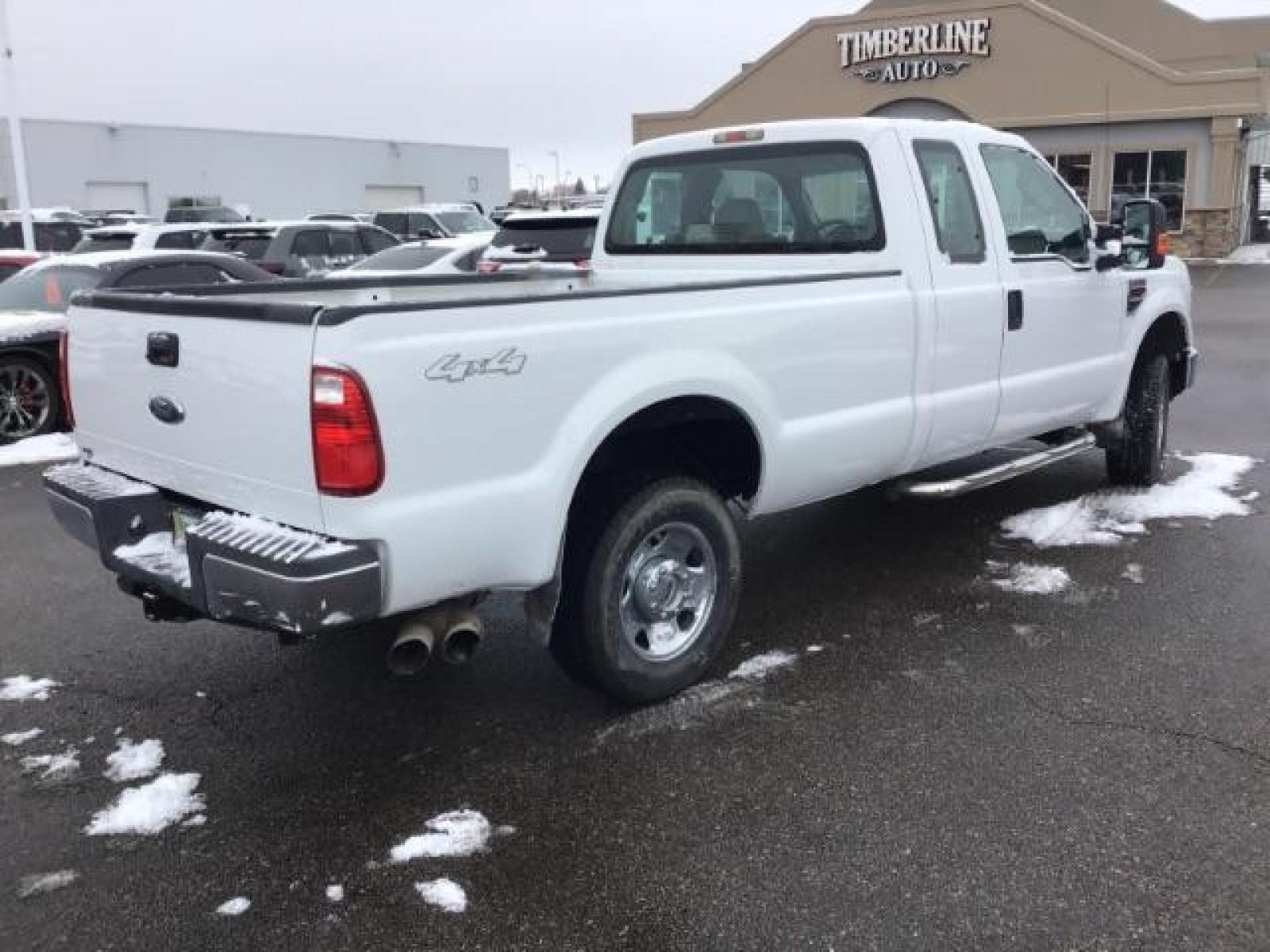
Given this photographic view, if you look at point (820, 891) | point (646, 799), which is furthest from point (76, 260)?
point (820, 891)

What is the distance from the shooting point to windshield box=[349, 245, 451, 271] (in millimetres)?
12227

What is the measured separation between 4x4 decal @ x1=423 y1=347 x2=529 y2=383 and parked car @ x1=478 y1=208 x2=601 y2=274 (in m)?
8.01

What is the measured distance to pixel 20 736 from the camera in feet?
13.8

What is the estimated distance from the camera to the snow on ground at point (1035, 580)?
5531 mm

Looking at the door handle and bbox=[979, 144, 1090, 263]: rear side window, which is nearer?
→ the door handle

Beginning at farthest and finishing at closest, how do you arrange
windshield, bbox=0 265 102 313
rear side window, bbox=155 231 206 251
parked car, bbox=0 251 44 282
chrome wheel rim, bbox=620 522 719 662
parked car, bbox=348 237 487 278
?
Result: rear side window, bbox=155 231 206 251 → parked car, bbox=0 251 44 282 → parked car, bbox=348 237 487 278 → windshield, bbox=0 265 102 313 → chrome wheel rim, bbox=620 522 719 662

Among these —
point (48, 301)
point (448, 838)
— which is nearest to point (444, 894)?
point (448, 838)

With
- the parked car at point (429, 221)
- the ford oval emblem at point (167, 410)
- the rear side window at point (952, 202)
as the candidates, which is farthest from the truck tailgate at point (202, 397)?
the parked car at point (429, 221)

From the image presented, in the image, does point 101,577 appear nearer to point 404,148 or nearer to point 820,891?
point 820,891

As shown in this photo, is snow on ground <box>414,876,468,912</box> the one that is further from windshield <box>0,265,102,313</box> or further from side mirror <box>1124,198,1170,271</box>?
windshield <box>0,265,102,313</box>

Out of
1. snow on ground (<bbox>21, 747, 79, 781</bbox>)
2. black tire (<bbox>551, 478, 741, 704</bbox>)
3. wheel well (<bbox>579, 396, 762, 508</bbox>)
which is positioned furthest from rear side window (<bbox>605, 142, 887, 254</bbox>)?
snow on ground (<bbox>21, 747, 79, 781</bbox>)

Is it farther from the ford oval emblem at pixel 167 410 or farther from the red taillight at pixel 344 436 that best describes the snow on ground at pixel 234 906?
the ford oval emblem at pixel 167 410

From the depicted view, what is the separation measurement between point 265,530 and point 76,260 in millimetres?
8569

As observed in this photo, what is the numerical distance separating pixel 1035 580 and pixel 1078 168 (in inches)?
1082
